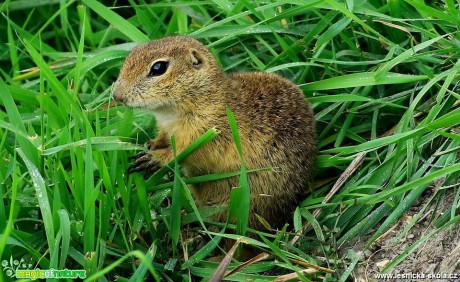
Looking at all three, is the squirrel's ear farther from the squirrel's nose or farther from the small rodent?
the squirrel's nose

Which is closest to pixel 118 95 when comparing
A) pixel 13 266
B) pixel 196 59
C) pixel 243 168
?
pixel 196 59

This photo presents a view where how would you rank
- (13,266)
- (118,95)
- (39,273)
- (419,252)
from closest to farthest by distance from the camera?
(39,273), (13,266), (419,252), (118,95)

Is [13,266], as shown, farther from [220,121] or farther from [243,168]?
[220,121]

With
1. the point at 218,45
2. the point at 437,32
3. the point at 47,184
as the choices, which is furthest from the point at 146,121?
the point at 437,32

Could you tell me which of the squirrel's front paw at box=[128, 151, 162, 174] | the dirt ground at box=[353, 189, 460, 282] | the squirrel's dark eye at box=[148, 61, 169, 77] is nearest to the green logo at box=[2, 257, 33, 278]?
Answer: the squirrel's front paw at box=[128, 151, 162, 174]

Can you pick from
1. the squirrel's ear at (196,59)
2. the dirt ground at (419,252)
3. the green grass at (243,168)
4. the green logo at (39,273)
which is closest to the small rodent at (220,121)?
the squirrel's ear at (196,59)

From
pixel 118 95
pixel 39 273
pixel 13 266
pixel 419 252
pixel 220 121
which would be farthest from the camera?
pixel 220 121

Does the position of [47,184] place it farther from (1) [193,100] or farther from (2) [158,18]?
(2) [158,18]
